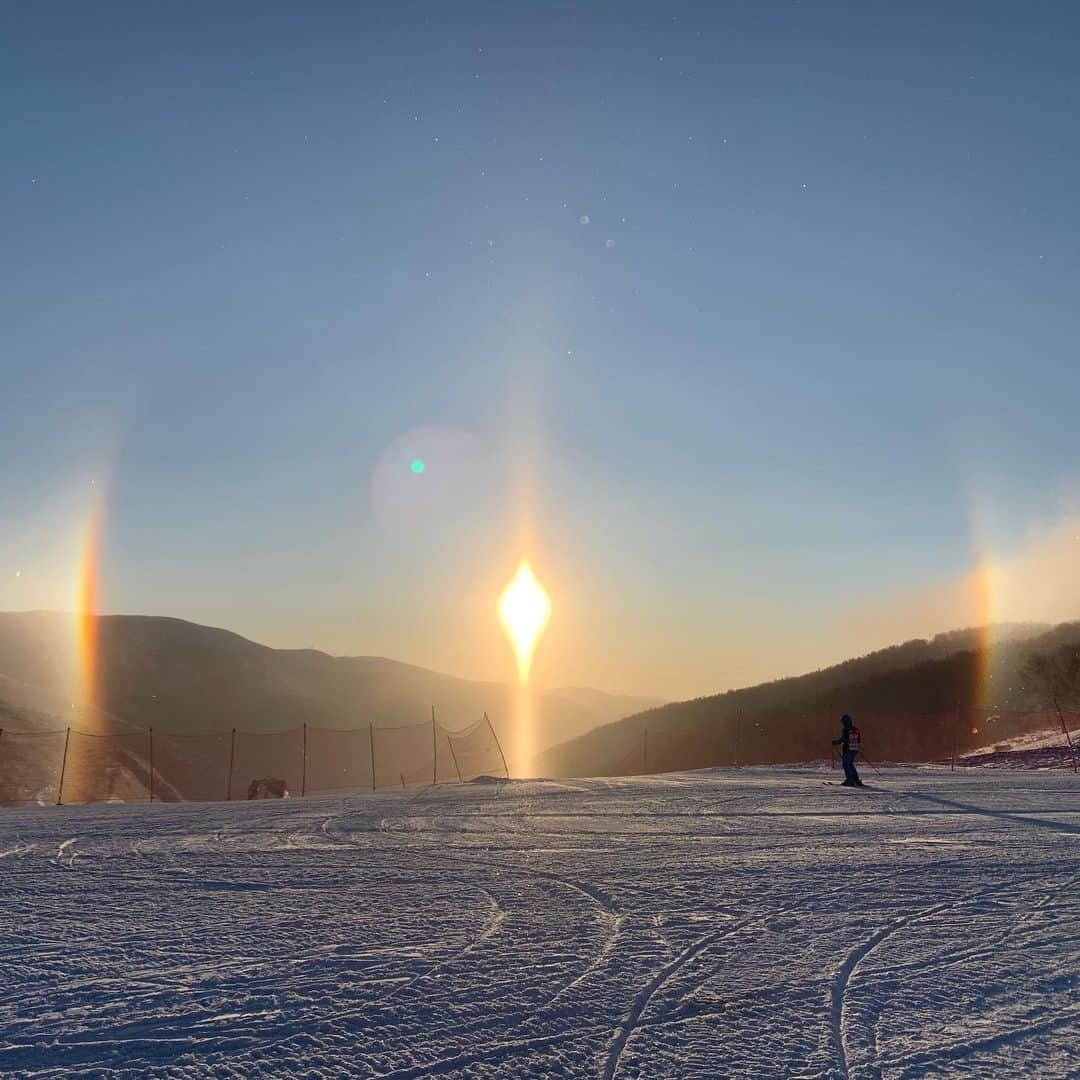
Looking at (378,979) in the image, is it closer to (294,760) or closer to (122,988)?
(122,988)

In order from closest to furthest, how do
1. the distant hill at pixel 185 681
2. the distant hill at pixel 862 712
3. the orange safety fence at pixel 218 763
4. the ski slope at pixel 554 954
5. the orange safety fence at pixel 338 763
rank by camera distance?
the ski slope at pixel 554 954, the orange safety fence at pixel 218 763, the distant hill at pixel 862 712, the orange safety fence at pixel 338 763, the distant hill at pixel 185 681

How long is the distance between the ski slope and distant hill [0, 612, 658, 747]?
91426 mm

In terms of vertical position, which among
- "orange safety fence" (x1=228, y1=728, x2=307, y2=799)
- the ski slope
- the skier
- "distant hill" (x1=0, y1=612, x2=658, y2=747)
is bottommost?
the ski slope

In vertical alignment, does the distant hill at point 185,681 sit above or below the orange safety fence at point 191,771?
above

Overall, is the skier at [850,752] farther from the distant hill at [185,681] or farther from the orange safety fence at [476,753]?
the distant hill at [185,681]

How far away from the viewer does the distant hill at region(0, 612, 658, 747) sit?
11812cm

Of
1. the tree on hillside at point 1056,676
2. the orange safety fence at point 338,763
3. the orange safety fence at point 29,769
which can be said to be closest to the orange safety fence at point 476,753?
the orange safety fence at point 29,769

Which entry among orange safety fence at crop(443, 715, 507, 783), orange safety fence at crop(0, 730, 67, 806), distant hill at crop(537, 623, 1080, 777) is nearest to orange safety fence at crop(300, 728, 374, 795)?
distant hill at crop(537, 623, 1080, 777)

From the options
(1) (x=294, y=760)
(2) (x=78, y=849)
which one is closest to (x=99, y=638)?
(1) (x=294, y=760)

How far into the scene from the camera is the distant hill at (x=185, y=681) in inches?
4651

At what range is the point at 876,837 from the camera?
39.0ft

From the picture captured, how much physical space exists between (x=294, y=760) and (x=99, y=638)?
Result: 74171 millimetres

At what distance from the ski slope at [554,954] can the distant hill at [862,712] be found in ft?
71.8

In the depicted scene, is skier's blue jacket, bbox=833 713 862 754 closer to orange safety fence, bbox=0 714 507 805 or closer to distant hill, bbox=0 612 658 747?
orange safety fence, bbox=0 714 507 805
